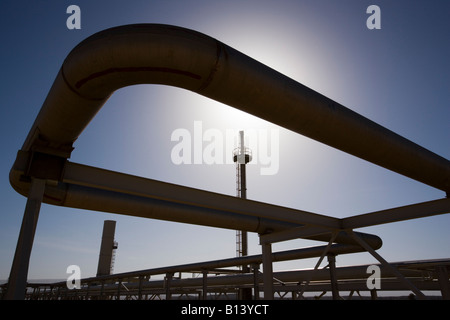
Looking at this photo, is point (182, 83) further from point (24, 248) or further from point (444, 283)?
point (444, 283)

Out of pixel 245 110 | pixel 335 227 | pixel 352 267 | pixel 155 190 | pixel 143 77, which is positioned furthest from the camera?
pixel 352 267

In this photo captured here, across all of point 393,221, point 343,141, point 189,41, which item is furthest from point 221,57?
point 393,221

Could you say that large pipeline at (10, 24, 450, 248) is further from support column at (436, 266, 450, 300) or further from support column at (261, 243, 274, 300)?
support column at (436, 266, 450, 300)

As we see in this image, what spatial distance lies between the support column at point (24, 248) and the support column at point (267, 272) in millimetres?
6882

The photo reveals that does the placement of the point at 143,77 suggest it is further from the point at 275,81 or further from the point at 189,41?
the point at 275,81

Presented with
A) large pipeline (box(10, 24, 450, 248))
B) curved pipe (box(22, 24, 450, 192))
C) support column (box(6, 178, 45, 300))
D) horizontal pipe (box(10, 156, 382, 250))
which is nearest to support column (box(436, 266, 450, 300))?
horizontal pipe (box(10, 156, 382, 250))

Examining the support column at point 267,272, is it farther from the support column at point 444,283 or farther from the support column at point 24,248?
the support column at point 24,248

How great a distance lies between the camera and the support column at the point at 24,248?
385 centimetres

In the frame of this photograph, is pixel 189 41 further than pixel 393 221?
No

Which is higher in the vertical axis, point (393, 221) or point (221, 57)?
point (221, 57)

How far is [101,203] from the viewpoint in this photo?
6961 mm

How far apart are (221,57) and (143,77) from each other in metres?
0.97

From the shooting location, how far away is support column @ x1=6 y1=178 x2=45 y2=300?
12.6 ft

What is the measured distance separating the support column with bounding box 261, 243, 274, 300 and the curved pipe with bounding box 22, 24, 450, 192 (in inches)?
237
